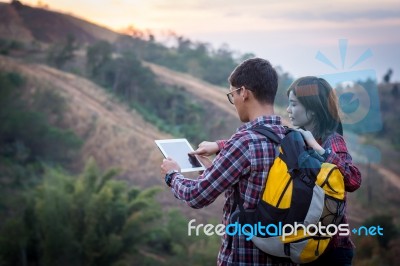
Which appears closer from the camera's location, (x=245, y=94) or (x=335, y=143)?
(x=245, y=94)

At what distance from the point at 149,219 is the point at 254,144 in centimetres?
1057

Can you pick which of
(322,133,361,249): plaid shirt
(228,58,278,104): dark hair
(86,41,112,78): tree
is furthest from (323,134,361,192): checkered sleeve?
(86,41,112,78): tree

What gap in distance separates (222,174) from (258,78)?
349 mm

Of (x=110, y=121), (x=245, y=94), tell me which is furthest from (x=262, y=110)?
(x=110, y=121)

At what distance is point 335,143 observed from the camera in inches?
96.7

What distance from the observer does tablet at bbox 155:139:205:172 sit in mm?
2271

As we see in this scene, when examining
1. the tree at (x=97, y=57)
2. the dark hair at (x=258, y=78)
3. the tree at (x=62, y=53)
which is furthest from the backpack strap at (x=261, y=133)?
the tree at (x=62, y=53)

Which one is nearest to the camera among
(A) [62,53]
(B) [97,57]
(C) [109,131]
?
(C) [109,131]

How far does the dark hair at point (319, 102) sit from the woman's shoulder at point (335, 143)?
3 cm

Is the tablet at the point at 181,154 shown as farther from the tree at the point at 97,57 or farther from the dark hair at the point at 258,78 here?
the tree at the point at 97,57

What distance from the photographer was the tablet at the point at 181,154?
89.4 inches

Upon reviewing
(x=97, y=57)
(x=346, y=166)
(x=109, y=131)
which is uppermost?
(x=97, y=57)

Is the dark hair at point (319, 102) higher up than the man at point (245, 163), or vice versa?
the dark hair at point (319, 102)

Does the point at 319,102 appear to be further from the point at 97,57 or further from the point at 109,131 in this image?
the point at 97,57
